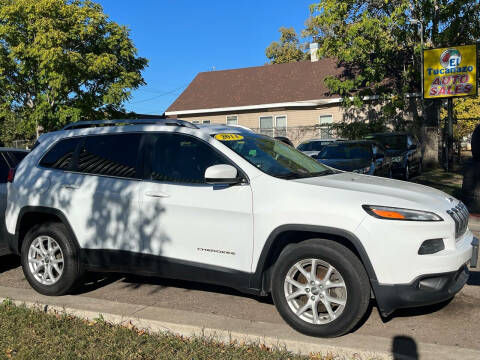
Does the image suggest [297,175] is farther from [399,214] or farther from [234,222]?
[399,214]

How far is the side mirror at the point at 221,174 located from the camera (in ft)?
13.4

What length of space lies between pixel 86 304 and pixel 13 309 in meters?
0.67

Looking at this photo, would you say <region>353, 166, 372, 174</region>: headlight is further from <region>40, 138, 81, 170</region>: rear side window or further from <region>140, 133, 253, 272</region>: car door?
<region>40, 138, 81, 170</region>: rear side window

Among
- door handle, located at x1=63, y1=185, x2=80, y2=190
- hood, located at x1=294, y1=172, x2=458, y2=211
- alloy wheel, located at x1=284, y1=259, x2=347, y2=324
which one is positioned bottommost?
alloy wheel, located at x1=284, y1=259, x2=347, y2=324

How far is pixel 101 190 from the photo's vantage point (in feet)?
15.9

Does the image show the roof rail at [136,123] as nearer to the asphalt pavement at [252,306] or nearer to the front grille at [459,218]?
the asphalt pavement at [252,306]

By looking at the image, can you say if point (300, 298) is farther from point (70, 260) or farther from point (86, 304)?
point (70, 260)

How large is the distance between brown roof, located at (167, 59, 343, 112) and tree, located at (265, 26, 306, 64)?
63.1 feet

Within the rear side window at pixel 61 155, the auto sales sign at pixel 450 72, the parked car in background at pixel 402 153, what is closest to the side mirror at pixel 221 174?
the rear side window at pixel 61 155

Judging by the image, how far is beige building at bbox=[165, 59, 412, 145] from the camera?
89.0 feet

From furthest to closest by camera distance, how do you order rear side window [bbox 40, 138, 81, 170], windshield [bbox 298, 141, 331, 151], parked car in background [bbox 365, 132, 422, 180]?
windshield [bbox 298, 141, 331, 151] → parked car in background [bbox 365, 132, 422, 180] → rear side window [bbox 40, 138, 81, 170]

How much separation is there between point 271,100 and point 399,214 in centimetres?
2576

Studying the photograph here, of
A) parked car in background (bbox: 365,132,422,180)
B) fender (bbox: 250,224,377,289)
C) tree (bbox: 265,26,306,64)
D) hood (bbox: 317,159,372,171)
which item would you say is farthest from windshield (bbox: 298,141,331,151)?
tree (bbox: 265,26,306,64)

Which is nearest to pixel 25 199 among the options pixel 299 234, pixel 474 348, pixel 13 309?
pixel 13 309
